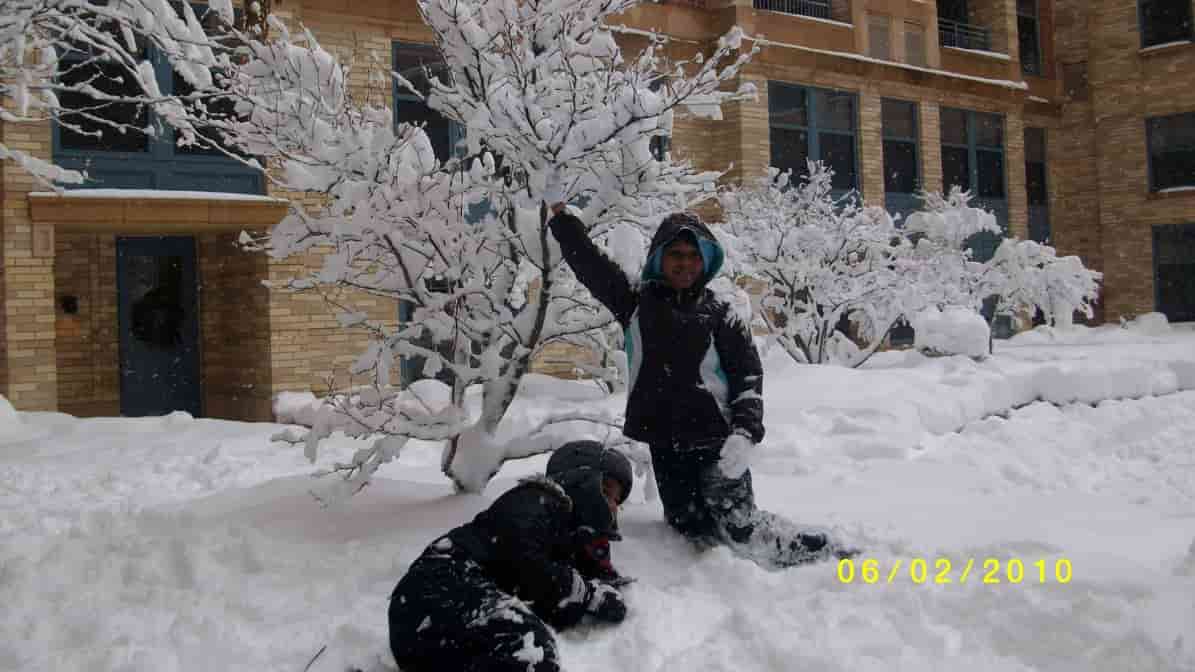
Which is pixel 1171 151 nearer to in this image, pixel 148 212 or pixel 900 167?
pixel 900 167

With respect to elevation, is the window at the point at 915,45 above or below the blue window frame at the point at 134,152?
above

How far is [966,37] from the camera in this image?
20.7 metres

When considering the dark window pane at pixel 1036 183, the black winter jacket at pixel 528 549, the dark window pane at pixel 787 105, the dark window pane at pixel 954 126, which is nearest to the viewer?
the black winter jacket at pixel 528 549

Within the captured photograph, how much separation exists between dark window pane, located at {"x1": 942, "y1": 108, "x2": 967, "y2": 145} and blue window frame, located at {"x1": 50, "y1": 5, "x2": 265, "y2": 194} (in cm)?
1453

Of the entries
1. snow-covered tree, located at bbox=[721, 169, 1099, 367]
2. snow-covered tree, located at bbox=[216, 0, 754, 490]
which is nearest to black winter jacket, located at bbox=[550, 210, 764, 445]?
snow-covered tree, located at bbox=[216, 0, 754, 490]

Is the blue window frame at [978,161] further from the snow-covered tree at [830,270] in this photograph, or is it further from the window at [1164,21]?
the snow-covered tree at [830,270]

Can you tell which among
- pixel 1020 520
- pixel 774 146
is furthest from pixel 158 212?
pixel 774 146

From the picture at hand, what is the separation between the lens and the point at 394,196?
4059mm

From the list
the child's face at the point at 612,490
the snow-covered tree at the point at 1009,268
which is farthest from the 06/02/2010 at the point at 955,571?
the snow-covered tree at the point at 1009,268

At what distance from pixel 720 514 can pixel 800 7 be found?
Result: 15698mm

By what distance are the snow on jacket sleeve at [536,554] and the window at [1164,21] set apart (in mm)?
23983

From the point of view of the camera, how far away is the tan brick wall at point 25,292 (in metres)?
10.1

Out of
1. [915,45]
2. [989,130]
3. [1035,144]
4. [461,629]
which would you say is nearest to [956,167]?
[989,130]

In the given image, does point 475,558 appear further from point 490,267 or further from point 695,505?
point 490,267
